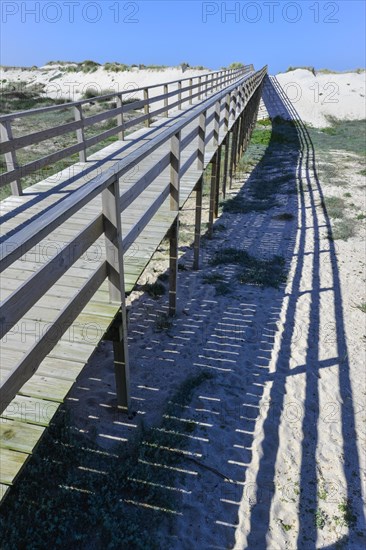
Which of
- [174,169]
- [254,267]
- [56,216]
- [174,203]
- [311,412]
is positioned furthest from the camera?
[254,267]

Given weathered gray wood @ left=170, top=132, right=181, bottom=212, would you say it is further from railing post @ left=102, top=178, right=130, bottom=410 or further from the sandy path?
railing post @ left=102, top=178, right=130, bottom=410

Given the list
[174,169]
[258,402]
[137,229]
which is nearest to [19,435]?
[137,229]

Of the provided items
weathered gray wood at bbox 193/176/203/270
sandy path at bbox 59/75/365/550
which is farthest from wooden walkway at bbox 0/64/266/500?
weathered gray wood at bbox 193/176/203/270

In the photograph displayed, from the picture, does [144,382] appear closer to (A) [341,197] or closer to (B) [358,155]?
(A) [341,197]

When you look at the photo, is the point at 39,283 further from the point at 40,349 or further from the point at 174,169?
the point at 174,169

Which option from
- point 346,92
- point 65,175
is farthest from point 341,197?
point 346,92

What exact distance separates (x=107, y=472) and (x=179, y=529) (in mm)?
866

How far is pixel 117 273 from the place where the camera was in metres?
3.75

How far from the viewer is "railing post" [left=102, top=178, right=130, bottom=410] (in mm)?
3383

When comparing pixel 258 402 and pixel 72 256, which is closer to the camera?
pixel 72 256

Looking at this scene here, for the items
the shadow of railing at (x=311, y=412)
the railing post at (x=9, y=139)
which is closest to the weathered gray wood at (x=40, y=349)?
the shadow of railing at (x=311, y=412)

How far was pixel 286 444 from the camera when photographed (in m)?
4.57

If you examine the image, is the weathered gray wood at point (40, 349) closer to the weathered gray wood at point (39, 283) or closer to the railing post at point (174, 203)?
the weathered gray wood at point (39, 283)

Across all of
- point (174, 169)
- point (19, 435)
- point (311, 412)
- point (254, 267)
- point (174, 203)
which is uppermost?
point (174, 169)
